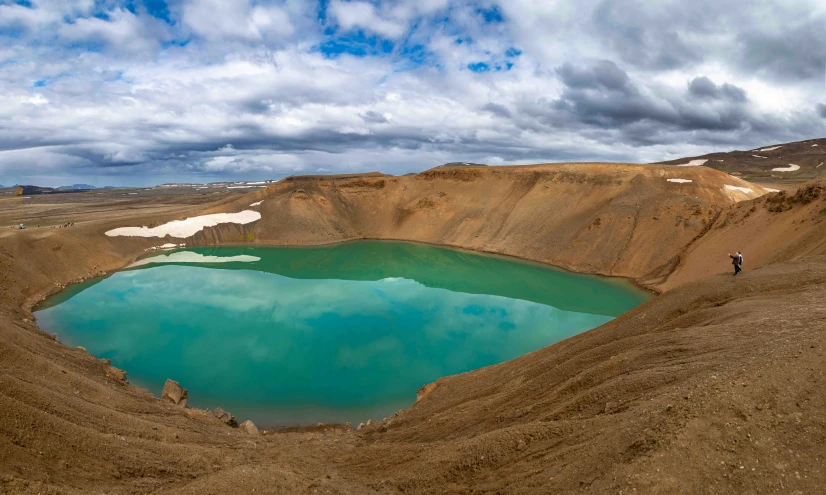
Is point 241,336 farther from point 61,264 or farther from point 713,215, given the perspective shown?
point 713,215

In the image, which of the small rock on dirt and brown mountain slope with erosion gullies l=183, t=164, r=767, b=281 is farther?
brown mountain slope with erosion gullies l=183, t=164, r=767, b=281

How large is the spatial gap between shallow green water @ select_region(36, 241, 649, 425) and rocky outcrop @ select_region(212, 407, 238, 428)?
51 cm

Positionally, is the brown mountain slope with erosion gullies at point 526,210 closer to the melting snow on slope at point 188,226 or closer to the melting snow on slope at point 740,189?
the melting snow on slope at point 740,189

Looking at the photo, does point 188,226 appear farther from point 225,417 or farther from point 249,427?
point 249,427

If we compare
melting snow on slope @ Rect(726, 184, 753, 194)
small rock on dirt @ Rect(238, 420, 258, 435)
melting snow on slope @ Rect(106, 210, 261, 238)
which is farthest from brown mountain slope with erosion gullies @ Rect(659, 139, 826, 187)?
small rock on dirt @ Rect(238, 420, 258, 435)

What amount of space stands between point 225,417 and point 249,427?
3.68 ft

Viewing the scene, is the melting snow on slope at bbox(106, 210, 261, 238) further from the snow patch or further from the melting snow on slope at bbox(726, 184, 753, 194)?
the melting snow on slope at bbox(726, 184, 753, 194)

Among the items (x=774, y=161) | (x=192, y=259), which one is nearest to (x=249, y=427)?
(x=192, y=259)

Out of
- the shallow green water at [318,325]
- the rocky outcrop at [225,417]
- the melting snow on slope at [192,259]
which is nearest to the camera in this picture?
the rocky outcrop at [225,417]

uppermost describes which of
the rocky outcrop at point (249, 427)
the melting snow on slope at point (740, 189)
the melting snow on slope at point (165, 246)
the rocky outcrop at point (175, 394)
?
the melting snow on slope at point (740, 189)

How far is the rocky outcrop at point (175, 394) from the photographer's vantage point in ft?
44.6

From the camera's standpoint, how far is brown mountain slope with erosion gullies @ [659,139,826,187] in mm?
69575

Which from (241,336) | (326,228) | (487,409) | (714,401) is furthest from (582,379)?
(326,228)

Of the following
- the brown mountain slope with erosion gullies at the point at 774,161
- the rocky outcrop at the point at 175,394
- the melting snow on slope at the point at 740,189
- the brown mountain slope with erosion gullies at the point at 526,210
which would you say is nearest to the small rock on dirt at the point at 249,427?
the rocky outcrop at the point at 175,394
